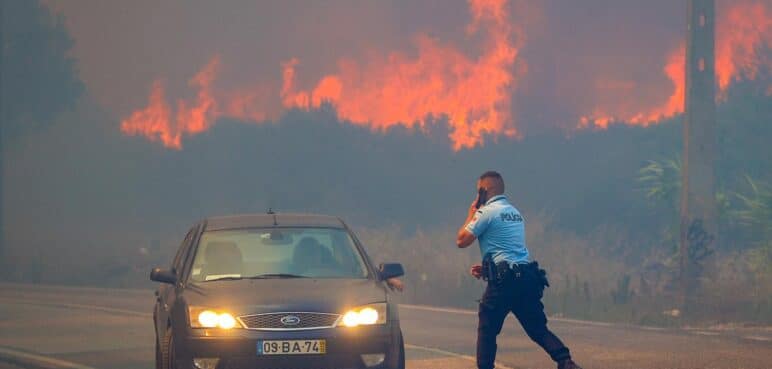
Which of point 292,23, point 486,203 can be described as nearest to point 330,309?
point 486,203

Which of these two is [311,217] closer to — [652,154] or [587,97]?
[652,154]

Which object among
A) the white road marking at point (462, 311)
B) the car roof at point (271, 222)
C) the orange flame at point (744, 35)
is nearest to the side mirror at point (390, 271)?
the car roof at point (271, 222)

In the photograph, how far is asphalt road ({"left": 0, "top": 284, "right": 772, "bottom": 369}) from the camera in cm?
1477

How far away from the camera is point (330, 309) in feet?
35.6

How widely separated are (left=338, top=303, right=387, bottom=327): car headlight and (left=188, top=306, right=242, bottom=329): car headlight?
816 millimetres

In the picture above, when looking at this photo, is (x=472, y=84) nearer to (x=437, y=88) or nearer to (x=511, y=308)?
(x=437, y=88)

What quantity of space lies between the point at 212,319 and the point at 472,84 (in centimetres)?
3851

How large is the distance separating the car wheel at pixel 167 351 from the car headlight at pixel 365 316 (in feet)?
4.42

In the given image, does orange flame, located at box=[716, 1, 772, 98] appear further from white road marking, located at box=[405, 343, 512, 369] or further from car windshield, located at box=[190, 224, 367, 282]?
car windshield, located at box=[190, 224, 367, 282]

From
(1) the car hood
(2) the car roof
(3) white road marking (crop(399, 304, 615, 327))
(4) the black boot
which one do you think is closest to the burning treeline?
(3) white road marking (crop(399, 304, 615, 327))

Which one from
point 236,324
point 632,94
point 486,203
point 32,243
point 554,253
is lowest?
point 236,324

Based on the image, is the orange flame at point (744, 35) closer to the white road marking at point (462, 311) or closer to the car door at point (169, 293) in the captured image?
the white road marking at point (462, 311)

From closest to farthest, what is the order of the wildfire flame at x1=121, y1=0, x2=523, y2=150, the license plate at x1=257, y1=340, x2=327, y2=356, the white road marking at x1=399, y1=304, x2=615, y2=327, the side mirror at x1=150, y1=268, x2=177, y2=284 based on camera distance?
the license plate at x1=257, y1=340, x2=327, y2=356, the side mirror at x1=150, y1=268, x2=177, y2=284, the white road marking at x1=399, y1=304, x2=615, y2=327, the wildfire flame at x1=121, y1=0, x2=523, y2=150

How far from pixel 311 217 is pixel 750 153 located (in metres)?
26.1
